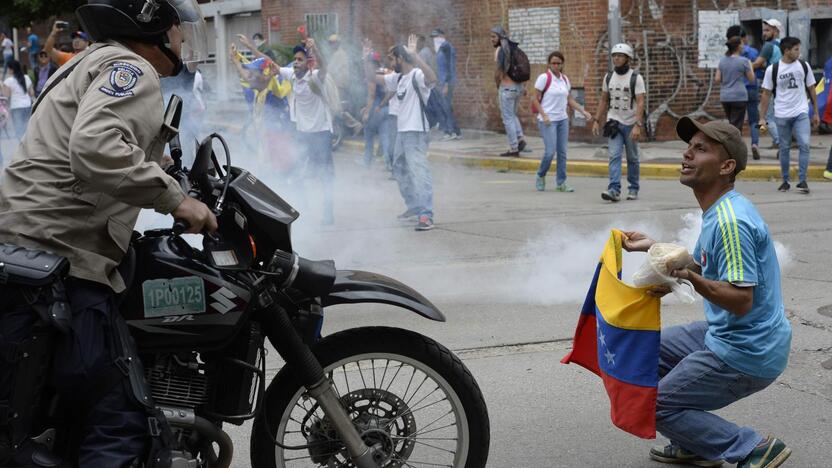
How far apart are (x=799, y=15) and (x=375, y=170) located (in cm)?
747

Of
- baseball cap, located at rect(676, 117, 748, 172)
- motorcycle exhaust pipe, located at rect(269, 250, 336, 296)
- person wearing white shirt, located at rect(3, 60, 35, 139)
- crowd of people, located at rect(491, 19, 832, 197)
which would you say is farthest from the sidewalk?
motorcycle exhaust pipe, located at rect(269, 250, 336, 296)

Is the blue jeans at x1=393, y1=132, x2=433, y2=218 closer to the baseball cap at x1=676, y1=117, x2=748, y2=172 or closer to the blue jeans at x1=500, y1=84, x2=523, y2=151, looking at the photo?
the blue jeans at x1=500, y1=84, x2=523, y2=151

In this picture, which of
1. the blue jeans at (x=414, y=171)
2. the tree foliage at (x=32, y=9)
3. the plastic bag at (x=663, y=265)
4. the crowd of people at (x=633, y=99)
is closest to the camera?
the plastic bag at (x=663, y=265)

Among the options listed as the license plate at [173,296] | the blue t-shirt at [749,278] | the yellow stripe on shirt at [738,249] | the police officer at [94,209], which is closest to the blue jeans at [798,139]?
the blue t-shirt at [749,278]

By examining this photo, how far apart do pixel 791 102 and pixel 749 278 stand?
943cm

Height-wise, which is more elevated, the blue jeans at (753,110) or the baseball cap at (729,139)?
the baseball cap at (729,139)

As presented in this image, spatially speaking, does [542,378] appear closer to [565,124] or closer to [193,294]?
[193,294]

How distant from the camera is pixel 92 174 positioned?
2.72m

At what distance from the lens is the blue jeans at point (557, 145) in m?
13.2

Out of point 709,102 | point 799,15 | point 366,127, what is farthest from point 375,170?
point 799,15

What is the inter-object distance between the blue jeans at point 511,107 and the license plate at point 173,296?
12927 millimetres

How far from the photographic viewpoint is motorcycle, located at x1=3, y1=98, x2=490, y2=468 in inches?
120

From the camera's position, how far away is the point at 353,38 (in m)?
12.7

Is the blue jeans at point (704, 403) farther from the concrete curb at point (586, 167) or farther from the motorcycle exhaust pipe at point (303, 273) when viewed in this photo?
the concrete curb at point (586, 167)
